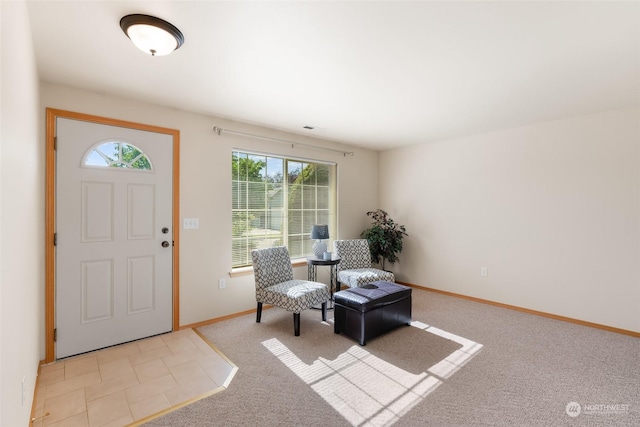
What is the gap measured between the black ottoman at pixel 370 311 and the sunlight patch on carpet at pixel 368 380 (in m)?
0.21

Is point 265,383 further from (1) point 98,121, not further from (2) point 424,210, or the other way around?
(2) point 424,210

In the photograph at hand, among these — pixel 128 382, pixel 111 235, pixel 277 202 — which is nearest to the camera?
pixel 128 382

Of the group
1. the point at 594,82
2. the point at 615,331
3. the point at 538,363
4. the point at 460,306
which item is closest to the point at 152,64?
the point at 594,82

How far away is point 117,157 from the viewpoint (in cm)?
284

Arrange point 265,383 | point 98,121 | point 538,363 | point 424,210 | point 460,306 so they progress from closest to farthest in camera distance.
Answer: point 265,383
point 538,363
point 98,121
point 460,306
point 424,210

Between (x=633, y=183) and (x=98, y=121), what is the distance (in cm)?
548

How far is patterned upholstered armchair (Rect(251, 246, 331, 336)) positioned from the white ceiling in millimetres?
1693

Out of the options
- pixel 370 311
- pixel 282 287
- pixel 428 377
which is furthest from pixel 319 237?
pixel 428 377

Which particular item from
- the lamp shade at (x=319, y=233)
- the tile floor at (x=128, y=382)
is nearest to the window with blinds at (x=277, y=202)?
the lamp shade at (x=319, y=233)

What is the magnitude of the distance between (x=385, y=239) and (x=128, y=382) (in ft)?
12.0

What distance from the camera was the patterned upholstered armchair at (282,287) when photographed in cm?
305

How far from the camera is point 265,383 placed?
2.21 metres

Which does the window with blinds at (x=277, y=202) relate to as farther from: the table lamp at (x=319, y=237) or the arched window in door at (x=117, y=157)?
the arched window in door at (x=117, y=157)

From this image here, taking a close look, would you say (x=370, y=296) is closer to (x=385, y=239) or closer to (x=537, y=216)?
(x=385, y=239)
